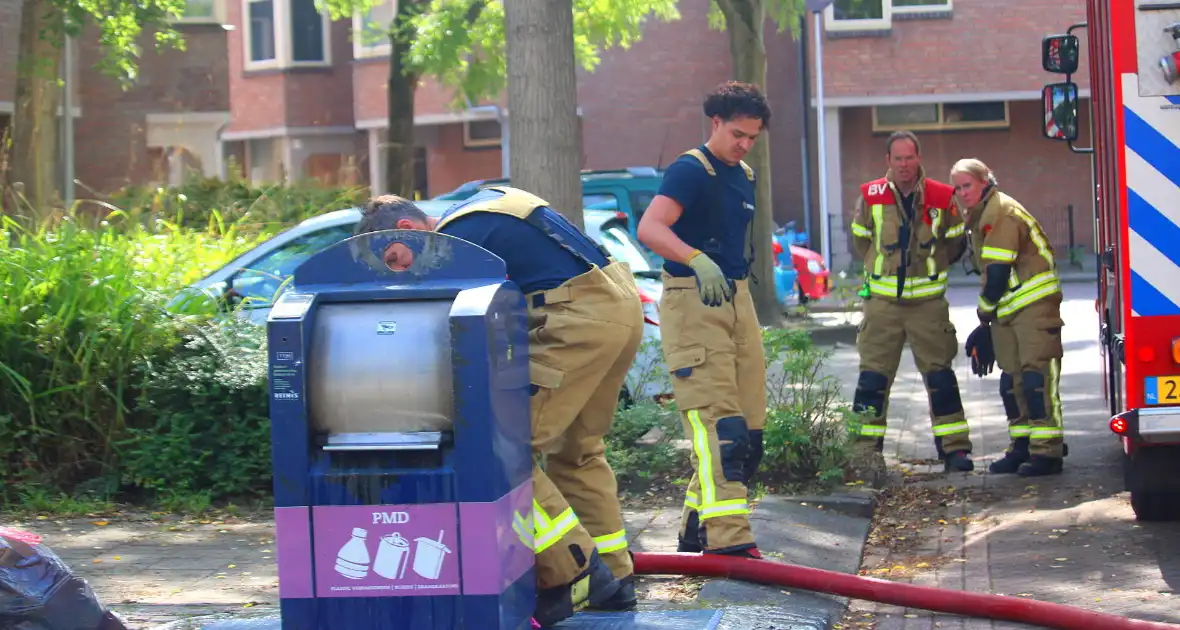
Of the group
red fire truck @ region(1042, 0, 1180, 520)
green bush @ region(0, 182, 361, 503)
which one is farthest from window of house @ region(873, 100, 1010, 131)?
red fire truck @ region(1042, 0, 1180, 520)

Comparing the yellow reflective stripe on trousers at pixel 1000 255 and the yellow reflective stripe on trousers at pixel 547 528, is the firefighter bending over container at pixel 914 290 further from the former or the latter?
the yellow reflective stripe on trousers at pixel 547 528

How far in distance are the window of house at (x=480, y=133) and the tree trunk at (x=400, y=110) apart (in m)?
13.2

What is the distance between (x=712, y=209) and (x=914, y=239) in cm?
274

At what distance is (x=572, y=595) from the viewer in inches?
195

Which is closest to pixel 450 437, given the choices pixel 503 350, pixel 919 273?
pixel 503 350

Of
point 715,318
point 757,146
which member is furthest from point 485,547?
point 757,146

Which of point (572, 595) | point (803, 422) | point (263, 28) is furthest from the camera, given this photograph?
point (263, 28)

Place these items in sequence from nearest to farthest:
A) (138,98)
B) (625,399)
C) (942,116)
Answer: (625,399) → (138,98) → (942,116)

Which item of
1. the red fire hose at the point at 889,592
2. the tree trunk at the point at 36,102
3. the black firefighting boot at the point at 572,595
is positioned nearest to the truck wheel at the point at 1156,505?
the red fire hose at the point at 889,592

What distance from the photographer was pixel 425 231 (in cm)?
450

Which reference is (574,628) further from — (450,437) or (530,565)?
(450,437)

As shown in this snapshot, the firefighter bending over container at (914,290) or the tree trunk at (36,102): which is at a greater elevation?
the tree trunk at (36,102)

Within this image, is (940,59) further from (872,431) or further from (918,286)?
(872,431)

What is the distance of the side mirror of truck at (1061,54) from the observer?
26.1 ft
